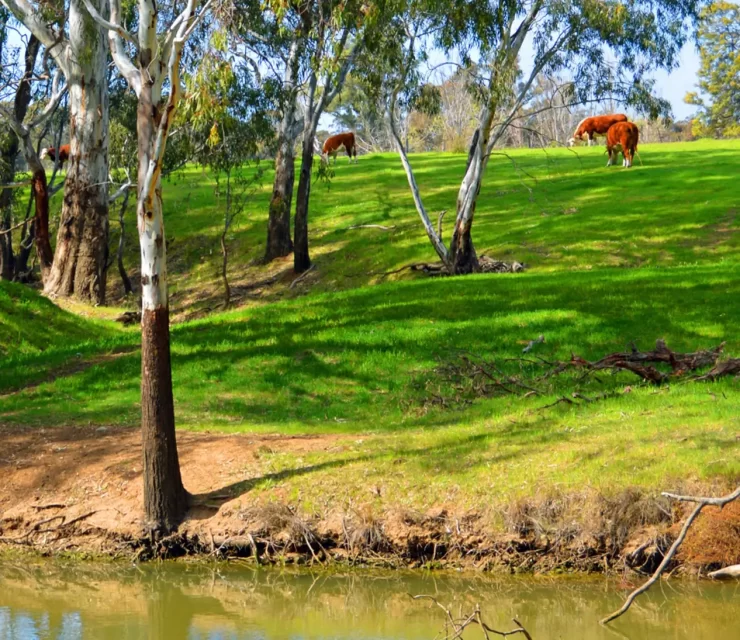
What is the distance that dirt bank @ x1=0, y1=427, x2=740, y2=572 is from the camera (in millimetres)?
10242

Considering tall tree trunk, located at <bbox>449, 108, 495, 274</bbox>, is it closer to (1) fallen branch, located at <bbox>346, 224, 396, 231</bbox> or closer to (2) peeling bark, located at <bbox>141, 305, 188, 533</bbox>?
(1) fallen branch, located at <bbox>346, 224, 396, 231</bbox>

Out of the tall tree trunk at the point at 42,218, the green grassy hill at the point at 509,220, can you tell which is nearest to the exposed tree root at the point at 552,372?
the green grassy hill at the point at 509,220

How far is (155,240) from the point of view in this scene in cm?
1041

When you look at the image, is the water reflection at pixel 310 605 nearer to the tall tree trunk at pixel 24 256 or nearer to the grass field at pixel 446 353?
the grass field at pixel 446 353

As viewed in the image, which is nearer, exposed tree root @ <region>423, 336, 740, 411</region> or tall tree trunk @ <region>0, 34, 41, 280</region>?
exposed tree root @ <region>423, 336, 740, 411</region>

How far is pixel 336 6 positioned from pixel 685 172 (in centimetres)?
2193

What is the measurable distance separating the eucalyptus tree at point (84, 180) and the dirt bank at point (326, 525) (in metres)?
15.3

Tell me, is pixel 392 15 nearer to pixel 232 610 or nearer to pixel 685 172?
pixel 232 610

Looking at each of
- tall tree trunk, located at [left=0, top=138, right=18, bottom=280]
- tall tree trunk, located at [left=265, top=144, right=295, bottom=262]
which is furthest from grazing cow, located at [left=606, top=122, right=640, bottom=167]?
tall tree trunk, located at [left=0, top=138, right=18, bottom=280]

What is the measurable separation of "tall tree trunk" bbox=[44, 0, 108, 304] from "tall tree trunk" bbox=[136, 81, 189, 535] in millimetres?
16538

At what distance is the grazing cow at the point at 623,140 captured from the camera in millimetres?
38500

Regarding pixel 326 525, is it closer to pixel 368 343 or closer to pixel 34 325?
pixel 368 343

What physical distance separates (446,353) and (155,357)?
7.37 meters

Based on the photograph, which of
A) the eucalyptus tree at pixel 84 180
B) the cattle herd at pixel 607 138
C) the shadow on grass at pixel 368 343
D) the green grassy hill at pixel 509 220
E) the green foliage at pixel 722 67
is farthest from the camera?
the green foliage at pixel 722 67
